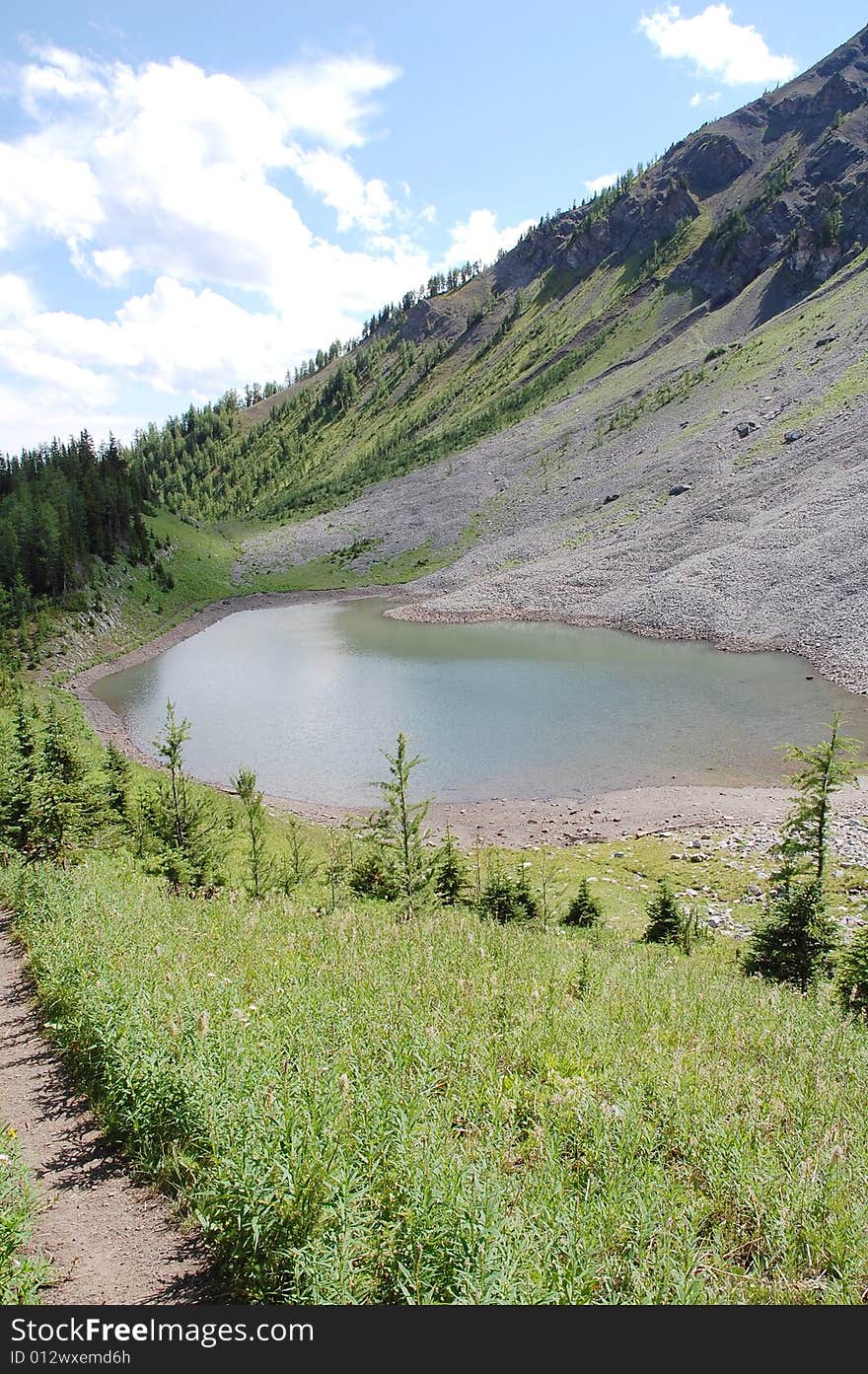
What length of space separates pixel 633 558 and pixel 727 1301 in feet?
260

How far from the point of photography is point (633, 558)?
7844cm

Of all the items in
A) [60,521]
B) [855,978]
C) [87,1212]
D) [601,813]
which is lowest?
[601,813]

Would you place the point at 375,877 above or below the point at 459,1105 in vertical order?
below

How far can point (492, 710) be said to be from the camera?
47.0 metres

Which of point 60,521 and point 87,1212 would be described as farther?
point 60,521

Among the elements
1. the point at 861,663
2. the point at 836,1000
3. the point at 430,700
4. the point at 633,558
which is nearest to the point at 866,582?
the point at 861,663

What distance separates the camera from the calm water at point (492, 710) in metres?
37.2

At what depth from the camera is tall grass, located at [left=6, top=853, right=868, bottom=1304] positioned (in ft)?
15.0

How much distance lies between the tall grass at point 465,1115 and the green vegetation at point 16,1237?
3.12ft

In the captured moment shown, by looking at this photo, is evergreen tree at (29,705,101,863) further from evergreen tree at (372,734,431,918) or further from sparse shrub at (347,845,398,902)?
evergreen tree at (372,734,431,918)

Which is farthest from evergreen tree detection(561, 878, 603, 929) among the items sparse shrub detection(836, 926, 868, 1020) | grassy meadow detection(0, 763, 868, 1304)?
grassy meadow detection(0, 763, 868, 1304)

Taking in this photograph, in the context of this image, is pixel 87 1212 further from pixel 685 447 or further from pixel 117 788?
pixel 685 447

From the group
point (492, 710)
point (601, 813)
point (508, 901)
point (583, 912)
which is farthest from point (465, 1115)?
point (492, 710)

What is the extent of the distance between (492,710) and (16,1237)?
43.0 m
